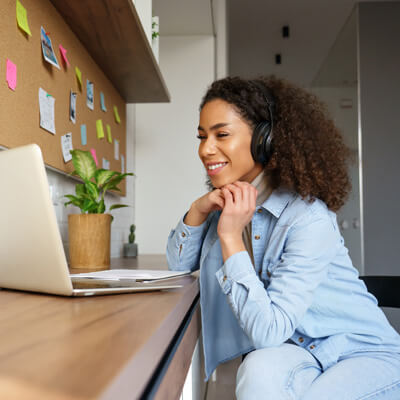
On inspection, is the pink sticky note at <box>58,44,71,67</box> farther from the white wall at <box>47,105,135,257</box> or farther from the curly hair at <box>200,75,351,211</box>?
the curly hair at <box>200,75,351,211</box>

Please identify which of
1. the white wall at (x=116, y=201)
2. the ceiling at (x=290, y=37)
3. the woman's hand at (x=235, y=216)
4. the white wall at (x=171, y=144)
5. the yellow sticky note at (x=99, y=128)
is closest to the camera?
the woman's hand at (x=235, y=216)

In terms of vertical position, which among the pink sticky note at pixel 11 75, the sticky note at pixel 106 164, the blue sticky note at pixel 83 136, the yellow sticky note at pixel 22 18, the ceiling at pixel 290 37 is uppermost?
the ceiling at pixel 290 37

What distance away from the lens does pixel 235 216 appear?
899 mm

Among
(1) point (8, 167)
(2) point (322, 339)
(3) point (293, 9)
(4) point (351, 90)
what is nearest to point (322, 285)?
(2) point (322, 339)

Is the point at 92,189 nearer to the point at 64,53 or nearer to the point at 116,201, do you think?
the point at 64,53

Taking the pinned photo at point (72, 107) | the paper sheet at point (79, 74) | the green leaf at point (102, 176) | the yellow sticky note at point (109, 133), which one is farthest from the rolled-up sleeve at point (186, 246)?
the yellow sticky note at point (109, 133)

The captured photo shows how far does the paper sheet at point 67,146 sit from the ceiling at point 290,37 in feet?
7.80

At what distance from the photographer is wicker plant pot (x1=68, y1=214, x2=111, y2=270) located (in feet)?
4.25

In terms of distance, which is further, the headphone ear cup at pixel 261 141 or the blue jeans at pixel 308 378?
the headphone ear cup at pixel 261 141

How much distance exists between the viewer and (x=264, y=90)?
3.59 feet

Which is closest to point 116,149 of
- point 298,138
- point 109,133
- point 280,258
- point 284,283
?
point 109,133

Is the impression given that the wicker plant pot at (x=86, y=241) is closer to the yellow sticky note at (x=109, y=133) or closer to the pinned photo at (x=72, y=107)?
the pinned photo at (x=72, y=107)

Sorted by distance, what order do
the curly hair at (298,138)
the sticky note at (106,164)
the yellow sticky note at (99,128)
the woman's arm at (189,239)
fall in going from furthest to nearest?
the sticky note at (106,164)
the yellow sticky note at (99,128)
the woman's arm at (189,239)
the curly hair at (298,138)

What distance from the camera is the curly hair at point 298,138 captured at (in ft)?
3.29
